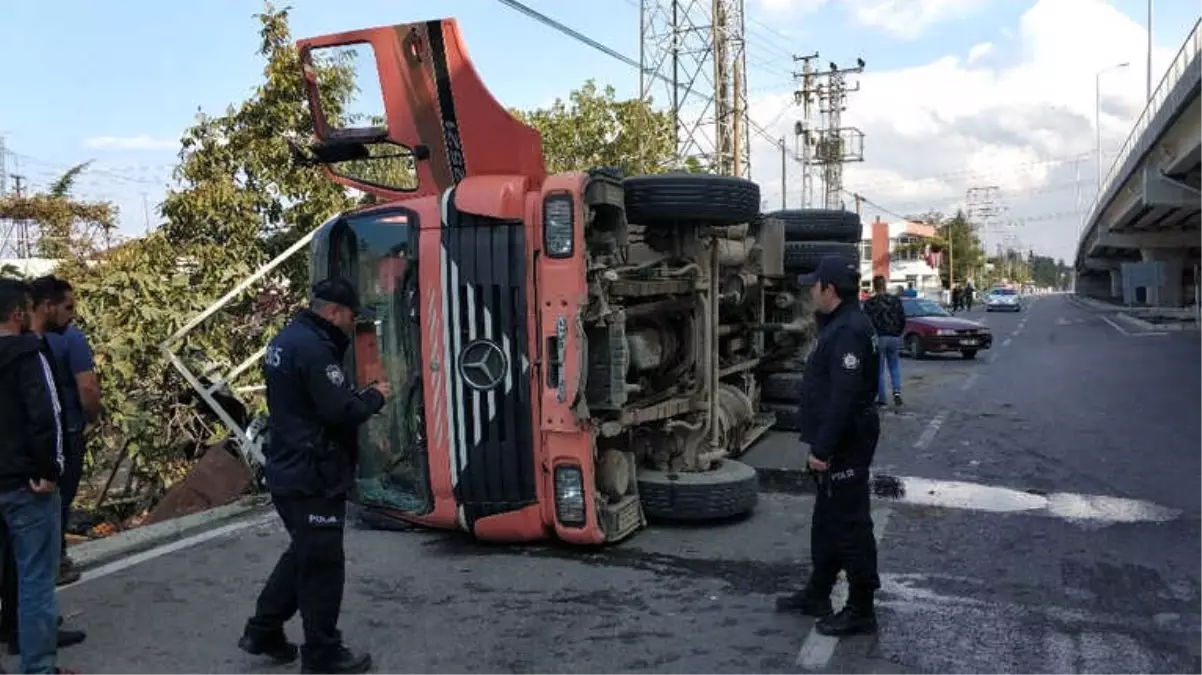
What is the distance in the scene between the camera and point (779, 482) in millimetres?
7691

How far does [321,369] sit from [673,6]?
28654 mm

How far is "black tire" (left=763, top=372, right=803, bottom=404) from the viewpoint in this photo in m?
9.92

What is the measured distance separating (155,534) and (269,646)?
106 inches

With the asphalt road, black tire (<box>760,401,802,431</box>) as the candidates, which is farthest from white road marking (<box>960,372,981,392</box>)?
the asphalt road

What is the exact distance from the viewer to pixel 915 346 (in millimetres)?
20406

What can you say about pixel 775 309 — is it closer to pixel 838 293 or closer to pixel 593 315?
pixel 593 315

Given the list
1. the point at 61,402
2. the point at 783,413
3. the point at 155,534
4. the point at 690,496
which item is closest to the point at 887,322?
the point at 783,413

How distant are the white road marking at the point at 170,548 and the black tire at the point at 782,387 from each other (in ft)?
16.9

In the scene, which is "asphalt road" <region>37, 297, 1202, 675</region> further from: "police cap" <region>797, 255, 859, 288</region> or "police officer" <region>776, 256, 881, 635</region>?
"police cap" <region>797, 255, 859, 288</region>

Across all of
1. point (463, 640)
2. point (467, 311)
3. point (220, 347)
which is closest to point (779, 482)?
point (467, 311)

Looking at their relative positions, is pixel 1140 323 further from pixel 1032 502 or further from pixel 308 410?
pixel 308 410

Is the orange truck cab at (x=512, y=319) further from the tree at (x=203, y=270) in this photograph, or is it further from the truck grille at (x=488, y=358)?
the tree at (x=203, y=270)

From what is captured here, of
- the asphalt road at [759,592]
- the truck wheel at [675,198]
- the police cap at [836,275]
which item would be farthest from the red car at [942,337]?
the police cap at [836,275]

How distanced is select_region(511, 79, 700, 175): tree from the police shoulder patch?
22.3 m
